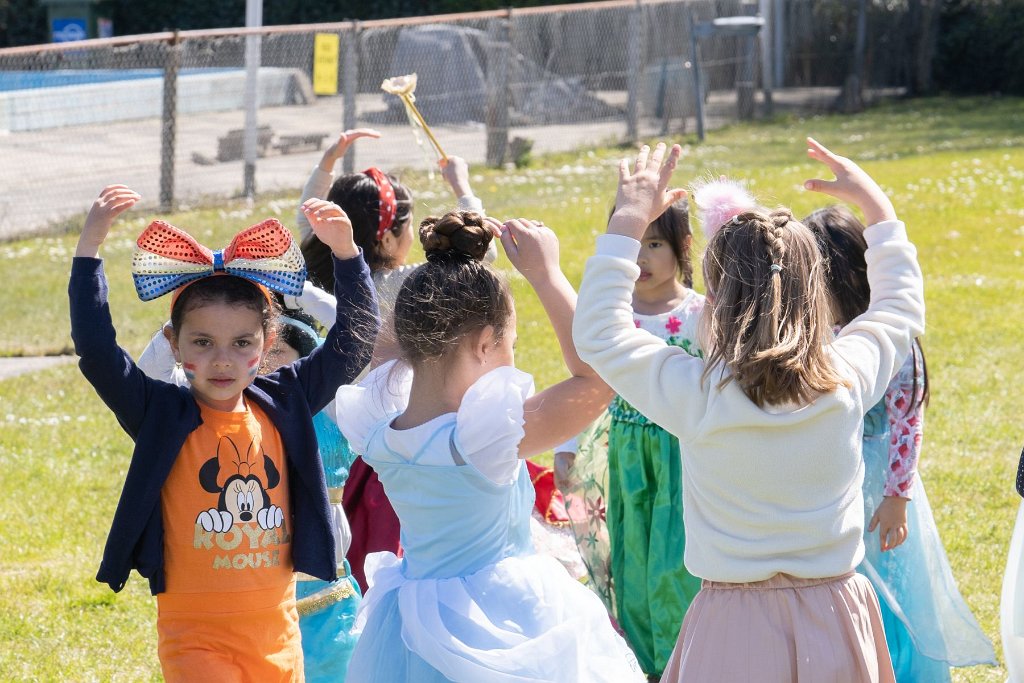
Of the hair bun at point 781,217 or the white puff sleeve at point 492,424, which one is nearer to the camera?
the hair bun at point 781,217

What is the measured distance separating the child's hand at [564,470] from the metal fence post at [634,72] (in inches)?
560

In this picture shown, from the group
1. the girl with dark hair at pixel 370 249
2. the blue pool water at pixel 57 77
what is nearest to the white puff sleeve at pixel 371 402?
the girl with dark hair at pixel 370 249

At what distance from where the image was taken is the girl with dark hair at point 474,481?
2615 millimetres

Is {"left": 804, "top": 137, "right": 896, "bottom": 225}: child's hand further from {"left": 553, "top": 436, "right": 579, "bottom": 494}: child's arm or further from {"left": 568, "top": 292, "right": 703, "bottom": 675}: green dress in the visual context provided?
{"left": 553, "top": 436, "right": 579, "bottom": 494}: child's arm

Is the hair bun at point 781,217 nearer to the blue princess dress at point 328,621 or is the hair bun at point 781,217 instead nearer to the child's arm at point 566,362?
the child's arm at point 566,362

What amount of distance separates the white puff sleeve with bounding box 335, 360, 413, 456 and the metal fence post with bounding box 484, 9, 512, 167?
514 inches

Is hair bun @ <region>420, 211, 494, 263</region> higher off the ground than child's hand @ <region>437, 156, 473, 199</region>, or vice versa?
child's hand @ <region>437, 156, 473, 199</region>

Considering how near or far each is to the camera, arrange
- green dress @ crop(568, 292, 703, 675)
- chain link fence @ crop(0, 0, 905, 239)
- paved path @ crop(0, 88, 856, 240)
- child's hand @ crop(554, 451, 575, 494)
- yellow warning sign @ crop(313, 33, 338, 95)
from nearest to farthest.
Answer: green dress @ crop(568, 292, 703, 675), child's hand @ crop(554, 451, 575, 494), paved path @ crop(0, 88, 856, 240), chain link fence @ crop(0, 0, 905, 239), yellow warning sign @ crop(313, 33, 338, 95)

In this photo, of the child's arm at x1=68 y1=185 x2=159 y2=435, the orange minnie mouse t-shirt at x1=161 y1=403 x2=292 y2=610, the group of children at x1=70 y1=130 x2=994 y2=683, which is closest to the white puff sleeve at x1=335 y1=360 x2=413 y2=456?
the group of children at x1=70 y1=130 x2=994 y2=683

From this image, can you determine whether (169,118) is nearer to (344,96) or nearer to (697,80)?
(344,96)

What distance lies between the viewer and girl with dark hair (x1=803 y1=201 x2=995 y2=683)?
3707 mm

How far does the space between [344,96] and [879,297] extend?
11.8 m

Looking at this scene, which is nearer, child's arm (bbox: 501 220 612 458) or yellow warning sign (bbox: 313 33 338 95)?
child's arm (bbox: 501 220 612 458)

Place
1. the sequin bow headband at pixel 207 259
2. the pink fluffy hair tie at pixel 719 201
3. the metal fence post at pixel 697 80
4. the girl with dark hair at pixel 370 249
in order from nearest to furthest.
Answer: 1. the sequin bow headband at pixel 207 259
2. the pink fluffy hair tie at pixel 719 201
3. the girl with dark hair at pixel 370 249
4. the metal fence post at pixel 697 80
